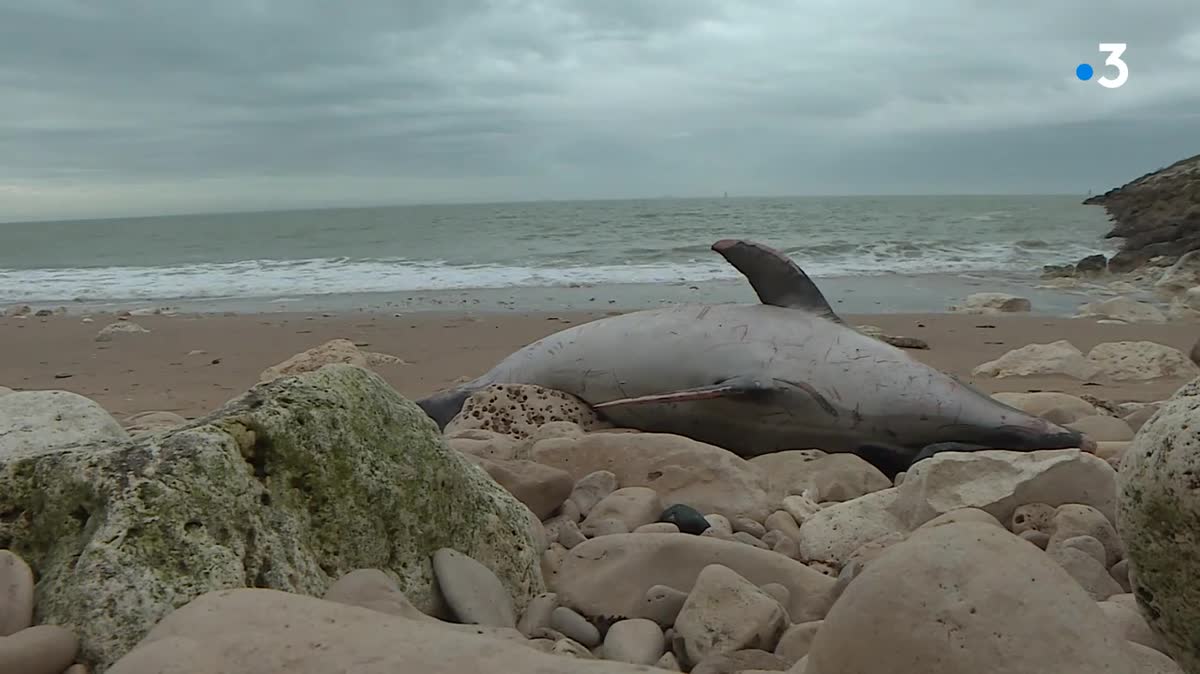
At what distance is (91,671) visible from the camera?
1886 mm

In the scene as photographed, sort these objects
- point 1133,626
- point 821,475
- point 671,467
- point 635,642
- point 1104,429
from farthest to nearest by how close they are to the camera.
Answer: point 1104,429, point 821,475, point 671,467, point 635,642, point 1133,626

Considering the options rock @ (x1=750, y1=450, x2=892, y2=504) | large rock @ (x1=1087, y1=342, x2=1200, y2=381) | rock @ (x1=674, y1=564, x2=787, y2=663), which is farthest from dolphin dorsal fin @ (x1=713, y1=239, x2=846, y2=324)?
large rock @ (x1=1087, y1=342, x2=1200, y2=381)

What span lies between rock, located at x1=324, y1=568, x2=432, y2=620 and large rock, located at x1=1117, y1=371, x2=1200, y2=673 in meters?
1.39

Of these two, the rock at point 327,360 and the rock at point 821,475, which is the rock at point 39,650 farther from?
the rock at point 327,360

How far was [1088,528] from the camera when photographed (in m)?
2.99

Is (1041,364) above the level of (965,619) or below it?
below

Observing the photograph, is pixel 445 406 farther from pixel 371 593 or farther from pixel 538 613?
pixel 371 593

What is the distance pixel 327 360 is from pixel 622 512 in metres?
5.19

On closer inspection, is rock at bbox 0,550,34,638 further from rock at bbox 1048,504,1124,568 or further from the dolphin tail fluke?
the dolphin tail fluke

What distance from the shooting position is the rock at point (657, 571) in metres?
2.65

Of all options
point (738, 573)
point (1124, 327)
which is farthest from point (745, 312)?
point (1124, 327)

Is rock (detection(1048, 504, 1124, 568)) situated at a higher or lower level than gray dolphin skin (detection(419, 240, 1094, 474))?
lower

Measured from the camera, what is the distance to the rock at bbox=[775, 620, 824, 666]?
227 centimetres

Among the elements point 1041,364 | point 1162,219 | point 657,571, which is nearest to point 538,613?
point 657,571
